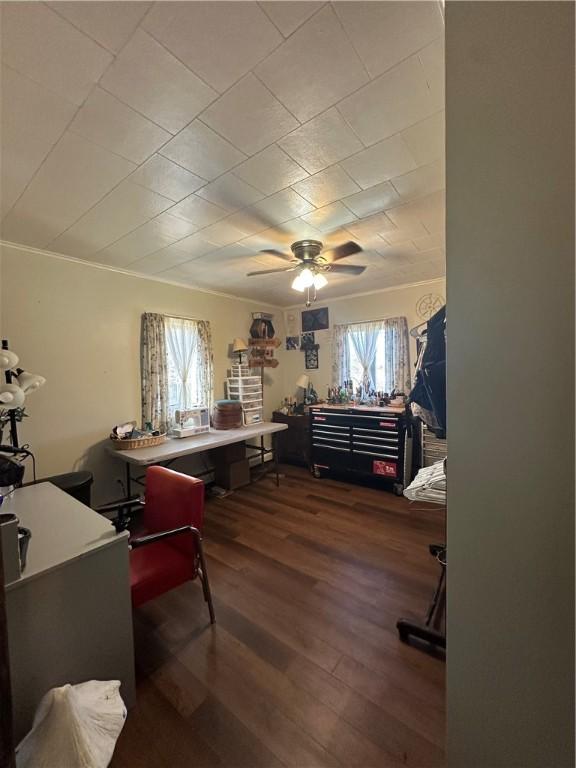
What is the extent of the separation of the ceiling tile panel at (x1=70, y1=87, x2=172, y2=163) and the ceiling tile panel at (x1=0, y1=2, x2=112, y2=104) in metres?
0.06

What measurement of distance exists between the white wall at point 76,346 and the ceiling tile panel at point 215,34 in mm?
2422

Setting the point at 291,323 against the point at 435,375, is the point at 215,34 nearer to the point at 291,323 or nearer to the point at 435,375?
the point at 435,375

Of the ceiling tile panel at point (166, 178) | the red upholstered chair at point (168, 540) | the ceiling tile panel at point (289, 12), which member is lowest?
the red upholstered chair at point (168, 540)

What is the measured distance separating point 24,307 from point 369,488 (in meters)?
4.02

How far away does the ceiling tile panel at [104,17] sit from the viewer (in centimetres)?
86

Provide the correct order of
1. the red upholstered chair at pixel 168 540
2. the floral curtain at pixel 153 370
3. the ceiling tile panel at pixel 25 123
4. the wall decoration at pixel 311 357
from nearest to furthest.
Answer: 1. the ceiling tile panel at pixel 25 123
2. the red upholstered chair at pixel 168 540
3. the floral curtain at pixel 153 370
4. the wall decoration at pixel 311 357

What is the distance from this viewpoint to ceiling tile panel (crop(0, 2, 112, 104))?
89cm

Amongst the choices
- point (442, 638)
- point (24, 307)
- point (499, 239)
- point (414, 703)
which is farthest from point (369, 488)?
point (24, 307)

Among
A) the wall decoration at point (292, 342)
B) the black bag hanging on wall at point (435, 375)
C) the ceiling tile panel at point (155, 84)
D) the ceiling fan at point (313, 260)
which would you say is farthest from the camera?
the wall decoration at point (292, 342)

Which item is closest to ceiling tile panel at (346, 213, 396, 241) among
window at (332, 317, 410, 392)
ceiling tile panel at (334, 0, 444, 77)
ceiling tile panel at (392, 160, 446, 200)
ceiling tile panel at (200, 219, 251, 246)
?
ceiling tile panel at (392, 160, 446, 200)

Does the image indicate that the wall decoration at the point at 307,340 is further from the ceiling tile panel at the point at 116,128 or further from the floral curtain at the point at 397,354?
the ceiling tile panel at the point at 116,128

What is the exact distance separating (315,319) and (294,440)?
6.45ft

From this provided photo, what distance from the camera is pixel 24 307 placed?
8.25 feet

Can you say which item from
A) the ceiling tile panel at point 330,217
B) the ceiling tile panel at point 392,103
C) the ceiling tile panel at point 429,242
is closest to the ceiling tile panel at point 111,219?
the ceiling tile panel at point 330,217
